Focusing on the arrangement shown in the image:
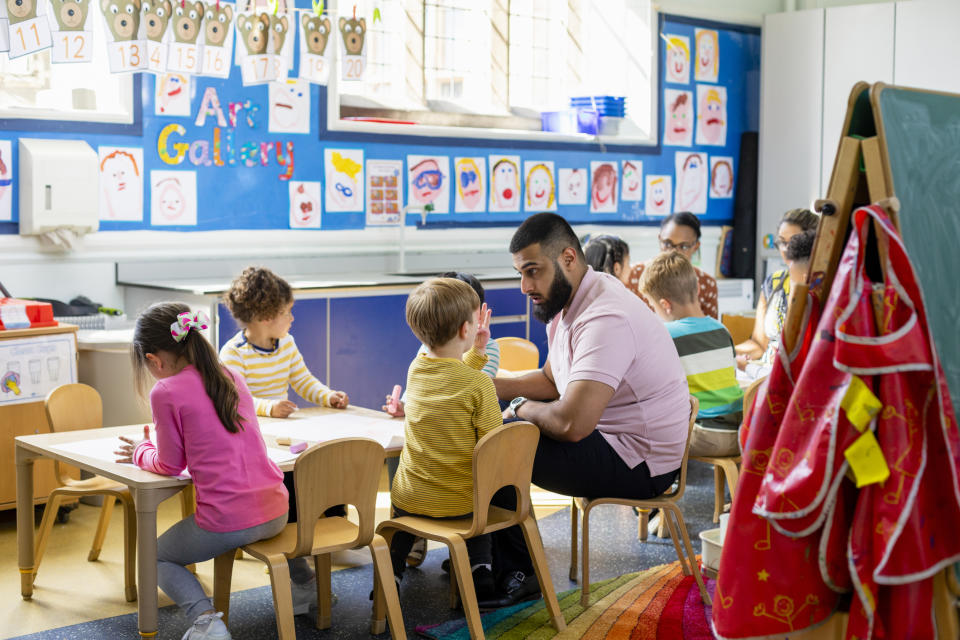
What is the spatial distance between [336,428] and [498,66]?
398 cm

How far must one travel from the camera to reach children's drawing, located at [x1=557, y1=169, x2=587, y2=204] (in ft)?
21.9

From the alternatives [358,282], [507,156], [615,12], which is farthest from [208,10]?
[615,12]

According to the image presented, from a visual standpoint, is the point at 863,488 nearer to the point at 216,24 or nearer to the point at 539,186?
the point at 216,24

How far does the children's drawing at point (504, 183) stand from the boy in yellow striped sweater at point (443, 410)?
3.51 meters

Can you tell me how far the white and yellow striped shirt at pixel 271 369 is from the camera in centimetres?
348

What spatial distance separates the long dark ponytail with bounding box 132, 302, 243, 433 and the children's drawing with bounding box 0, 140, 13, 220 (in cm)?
221

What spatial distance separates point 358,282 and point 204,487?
2.53 metres

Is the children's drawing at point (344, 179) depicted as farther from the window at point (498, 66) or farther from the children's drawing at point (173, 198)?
→ the children's drawing at point (173, 198)

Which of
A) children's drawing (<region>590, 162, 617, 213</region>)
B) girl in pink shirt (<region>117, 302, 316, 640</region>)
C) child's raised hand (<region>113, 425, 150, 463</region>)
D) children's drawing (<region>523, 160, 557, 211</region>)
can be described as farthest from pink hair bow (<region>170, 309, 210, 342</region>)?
children's drawing (<region>590, 162, 617, 213</region>)

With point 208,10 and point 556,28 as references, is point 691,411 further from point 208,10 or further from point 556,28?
point 556,28

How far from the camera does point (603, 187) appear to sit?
6867mm

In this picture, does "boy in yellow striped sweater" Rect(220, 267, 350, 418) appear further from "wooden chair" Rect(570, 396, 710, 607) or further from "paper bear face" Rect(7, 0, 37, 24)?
"paper bear face" Rect(7, 0, 37, 24)

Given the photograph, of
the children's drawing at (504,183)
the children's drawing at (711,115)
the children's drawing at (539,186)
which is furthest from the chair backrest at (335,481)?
the children's drawing at (711,115)

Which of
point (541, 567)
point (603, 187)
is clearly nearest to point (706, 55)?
point (603, 187)
